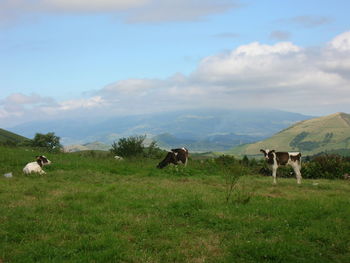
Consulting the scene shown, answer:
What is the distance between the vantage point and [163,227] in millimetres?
10109

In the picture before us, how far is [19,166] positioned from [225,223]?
54.8ft

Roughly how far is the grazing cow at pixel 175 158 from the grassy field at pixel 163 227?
10.6 metres

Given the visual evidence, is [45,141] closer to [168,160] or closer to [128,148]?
[128,148]

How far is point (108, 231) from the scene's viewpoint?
9.59 meters

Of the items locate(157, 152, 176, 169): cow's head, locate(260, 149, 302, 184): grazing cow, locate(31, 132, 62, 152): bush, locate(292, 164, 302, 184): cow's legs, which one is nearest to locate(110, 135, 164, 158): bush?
locate(157, 152, 176, 169): cow's head

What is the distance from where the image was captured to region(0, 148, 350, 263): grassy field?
8.14 metres

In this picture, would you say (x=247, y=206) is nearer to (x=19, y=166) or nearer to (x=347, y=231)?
(x=347, y=231)

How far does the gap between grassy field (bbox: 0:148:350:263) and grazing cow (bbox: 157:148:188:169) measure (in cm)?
1056

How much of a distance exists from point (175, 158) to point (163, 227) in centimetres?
1723

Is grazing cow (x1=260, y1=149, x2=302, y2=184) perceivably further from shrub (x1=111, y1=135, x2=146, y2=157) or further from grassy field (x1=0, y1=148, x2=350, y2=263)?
shrub (x1=111, y1=135, x2=146, y2=157)

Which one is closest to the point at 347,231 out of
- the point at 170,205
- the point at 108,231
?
the point at 170,205

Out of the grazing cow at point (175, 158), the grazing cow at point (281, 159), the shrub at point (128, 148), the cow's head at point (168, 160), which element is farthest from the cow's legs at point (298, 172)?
the shrub at point (128, 148)

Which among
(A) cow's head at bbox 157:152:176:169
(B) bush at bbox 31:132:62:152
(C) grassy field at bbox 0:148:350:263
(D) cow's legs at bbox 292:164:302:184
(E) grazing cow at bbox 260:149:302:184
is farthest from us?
(B) bush at bbox 31:132:62:152

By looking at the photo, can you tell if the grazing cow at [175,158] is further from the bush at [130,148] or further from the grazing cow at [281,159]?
the grazing cow at [281,159]
